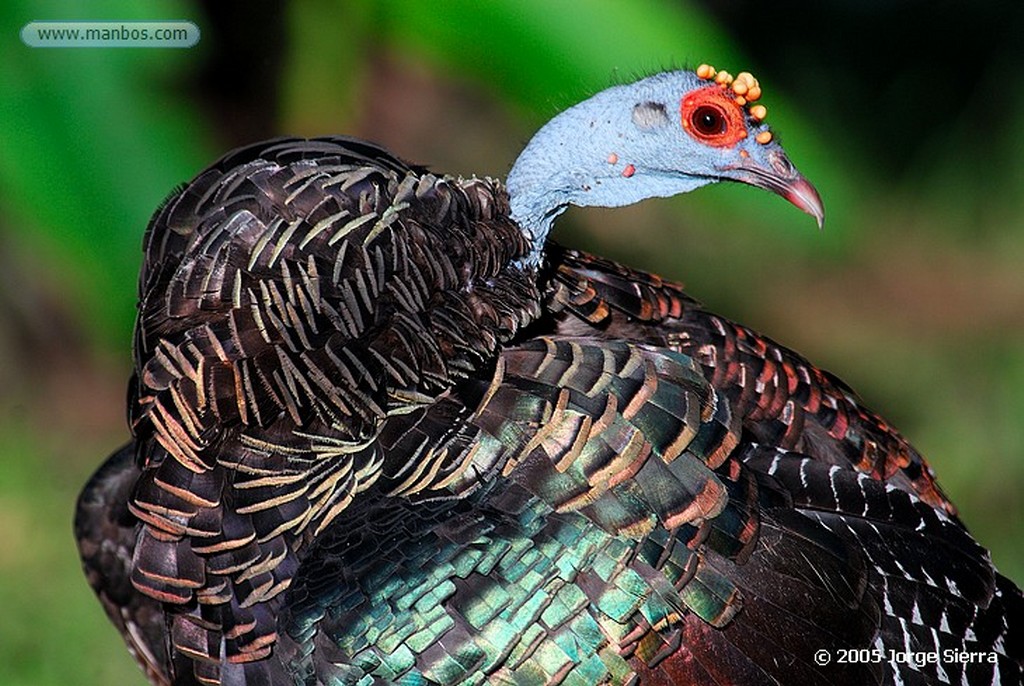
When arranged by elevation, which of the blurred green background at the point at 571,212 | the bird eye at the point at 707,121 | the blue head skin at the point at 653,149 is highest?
the bird eye at the point at 707,121

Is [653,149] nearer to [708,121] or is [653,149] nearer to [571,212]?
[708,121]

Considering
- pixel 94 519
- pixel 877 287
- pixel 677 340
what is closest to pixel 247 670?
pixel 94 519

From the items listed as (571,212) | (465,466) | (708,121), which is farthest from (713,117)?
(571,212)

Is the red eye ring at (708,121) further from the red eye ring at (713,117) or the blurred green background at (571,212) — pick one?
the blurred green background at (571,212)

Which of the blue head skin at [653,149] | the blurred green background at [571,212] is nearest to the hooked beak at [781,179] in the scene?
the blue head skin at [653,149]

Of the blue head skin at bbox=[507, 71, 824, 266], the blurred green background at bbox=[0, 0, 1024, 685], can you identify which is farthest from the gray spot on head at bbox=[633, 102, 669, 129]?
the blurred green background at bbox=[0, 0, 1024, 685]

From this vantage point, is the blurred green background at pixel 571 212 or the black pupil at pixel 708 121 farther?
the blurred green background at pixel 571 212

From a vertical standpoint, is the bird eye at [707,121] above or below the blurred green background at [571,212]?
above
